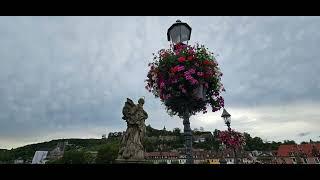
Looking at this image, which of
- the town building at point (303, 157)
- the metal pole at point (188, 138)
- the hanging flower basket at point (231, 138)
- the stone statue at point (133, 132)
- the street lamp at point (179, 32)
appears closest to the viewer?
the metal pole at point (188, 138)

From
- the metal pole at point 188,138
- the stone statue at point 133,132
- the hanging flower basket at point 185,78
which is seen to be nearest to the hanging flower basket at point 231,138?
the stone statue at point 133,132

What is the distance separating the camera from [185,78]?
5.85 meters

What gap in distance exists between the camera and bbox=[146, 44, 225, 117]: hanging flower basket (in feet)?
19.5

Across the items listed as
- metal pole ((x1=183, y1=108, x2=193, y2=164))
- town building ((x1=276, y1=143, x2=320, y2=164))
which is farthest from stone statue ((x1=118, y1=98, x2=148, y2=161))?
town building ((x1=276, y1=143, x2=320, y2=164))

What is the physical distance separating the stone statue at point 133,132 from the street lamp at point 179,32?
3.21m

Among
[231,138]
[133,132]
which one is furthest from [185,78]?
[231,138]

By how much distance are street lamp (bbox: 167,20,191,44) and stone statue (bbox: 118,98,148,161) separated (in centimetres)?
321

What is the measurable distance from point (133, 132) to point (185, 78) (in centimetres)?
435

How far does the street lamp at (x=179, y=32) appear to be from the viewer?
681 cm

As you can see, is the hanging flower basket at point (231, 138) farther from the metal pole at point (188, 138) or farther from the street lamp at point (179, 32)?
the metal pole at point (188, 138)

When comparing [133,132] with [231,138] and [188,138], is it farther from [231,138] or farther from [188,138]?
[231,138]
